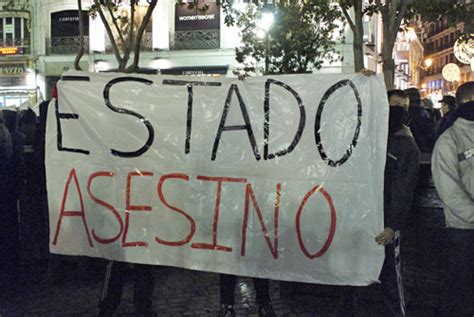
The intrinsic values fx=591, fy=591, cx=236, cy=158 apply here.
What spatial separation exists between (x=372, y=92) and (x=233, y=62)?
79.2ft

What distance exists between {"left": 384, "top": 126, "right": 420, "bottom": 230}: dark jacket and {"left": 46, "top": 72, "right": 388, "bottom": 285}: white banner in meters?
0.13

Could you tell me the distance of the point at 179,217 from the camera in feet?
14.9

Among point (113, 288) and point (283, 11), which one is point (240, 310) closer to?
point (113, 288)

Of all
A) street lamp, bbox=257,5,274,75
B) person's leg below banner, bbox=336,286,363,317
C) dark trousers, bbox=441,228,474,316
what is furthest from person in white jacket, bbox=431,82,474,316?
street lamp, bbox=257,5,274,75

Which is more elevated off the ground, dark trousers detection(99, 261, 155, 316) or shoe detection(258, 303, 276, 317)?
dark trousers detection(99, 261, 155, 316)

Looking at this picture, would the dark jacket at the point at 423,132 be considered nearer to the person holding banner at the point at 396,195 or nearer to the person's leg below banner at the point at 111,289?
the person holding banner at the point at 396,195

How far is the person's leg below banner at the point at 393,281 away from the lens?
4.27 metres

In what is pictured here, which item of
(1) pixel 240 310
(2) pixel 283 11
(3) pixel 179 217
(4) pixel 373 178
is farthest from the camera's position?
(2) pixel 283 11

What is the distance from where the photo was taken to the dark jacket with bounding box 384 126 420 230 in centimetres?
415

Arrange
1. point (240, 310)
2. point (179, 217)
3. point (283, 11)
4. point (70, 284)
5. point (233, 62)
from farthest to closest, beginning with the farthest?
point (233, 62) < point (283, 11) < point (70, 284) < point (240, 310) < point (179, 217)

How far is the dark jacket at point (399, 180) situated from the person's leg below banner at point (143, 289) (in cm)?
203

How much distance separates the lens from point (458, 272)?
4.23 metres

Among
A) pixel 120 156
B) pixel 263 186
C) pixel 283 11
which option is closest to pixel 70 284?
pixel 120 156

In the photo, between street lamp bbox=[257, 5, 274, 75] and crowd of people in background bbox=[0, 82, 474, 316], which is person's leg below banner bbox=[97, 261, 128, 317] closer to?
crowd of people in background bbox=[0, 82, 474, 316]
